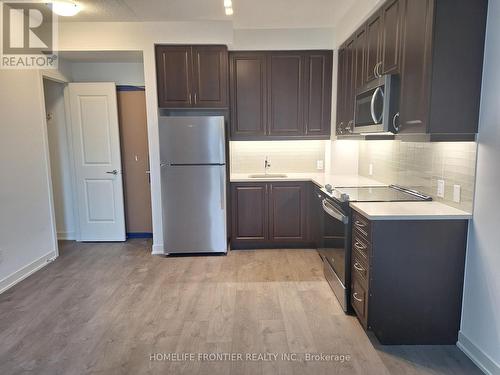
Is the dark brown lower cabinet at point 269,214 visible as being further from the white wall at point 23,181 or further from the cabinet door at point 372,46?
the white wall at point 23,181

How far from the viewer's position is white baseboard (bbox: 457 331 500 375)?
1848 millimetres

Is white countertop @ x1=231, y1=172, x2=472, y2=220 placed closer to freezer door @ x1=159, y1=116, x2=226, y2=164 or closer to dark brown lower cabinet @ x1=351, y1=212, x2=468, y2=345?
dark brown lower cabinet @ x1=351, y1=212, x2=468, y2=345

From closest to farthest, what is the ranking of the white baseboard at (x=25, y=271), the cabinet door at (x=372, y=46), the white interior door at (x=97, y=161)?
the cabinet door at (x=372, y=46), the white baseboard at (x=25, y=271), the white interior door at (x=97, y=161)

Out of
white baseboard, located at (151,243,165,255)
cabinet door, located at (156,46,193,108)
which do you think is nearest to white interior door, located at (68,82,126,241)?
white baseboard, located at (151,243,165,255)

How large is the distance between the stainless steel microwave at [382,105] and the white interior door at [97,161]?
3.14 m

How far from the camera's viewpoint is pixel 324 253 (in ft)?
10.6

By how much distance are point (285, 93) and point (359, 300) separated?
2.60 metres

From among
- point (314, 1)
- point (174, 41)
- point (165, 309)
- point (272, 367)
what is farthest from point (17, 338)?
point (314, 1)

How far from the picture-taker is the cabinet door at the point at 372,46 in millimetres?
2562

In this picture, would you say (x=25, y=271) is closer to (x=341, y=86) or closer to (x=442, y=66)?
(x=341, y=86)

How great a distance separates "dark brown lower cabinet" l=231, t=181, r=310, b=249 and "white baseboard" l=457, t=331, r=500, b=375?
2.12 m

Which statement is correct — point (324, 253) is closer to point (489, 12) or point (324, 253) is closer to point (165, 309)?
point (165, 309)

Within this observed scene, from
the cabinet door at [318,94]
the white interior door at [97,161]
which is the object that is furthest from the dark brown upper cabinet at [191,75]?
the cabinet door at [318,94]

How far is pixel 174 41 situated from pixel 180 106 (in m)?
0.71
